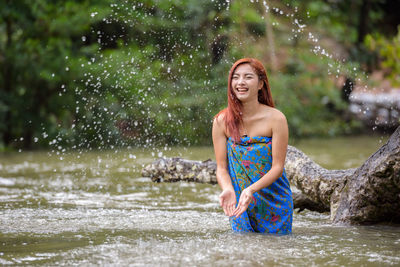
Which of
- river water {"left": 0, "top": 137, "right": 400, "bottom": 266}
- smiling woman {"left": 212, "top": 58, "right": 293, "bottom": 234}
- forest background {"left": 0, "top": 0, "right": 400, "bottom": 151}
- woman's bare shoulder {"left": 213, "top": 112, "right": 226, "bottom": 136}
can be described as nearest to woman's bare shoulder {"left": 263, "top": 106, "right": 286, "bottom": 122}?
smiling woman {"left": 212, "top": 58, "right": 293, "bottom": 234}

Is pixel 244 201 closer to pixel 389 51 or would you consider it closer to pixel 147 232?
pixel 147 232

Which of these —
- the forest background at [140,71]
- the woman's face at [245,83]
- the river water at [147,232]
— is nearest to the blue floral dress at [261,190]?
the river water at [147,232]

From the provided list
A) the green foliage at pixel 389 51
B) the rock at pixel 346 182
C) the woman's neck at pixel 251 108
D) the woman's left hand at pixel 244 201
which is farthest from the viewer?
the green foliage at pixel 389 51

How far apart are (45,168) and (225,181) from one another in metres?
6.17

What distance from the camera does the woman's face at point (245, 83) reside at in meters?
3.97

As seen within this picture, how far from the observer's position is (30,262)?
3.30 meters

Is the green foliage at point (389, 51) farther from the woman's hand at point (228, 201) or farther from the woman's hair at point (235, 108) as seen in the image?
the woman's hand at point (228, 201)

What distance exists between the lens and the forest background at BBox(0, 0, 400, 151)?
45.8ft

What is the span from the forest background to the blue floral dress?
968 cm

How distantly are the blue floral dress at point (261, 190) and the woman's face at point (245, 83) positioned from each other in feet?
0.91

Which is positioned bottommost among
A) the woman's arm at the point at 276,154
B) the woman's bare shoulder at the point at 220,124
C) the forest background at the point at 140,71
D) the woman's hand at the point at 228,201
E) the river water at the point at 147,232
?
the river water at the point at 147,232

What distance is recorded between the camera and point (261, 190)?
3980mm

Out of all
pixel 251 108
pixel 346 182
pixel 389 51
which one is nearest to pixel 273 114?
pixel 251 108

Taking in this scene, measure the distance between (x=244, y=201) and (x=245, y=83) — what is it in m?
0.80
